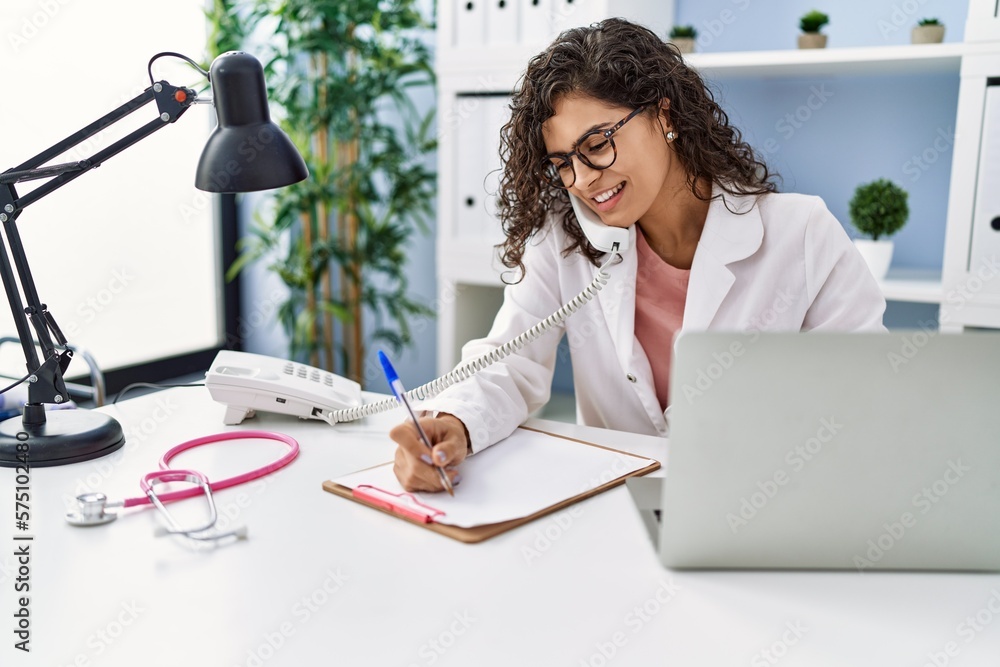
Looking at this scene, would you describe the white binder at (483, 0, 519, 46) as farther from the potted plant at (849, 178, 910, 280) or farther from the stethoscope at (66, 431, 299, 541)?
the stethoscope at (66, 431, 299, 541)

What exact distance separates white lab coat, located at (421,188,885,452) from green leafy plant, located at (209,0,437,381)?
1.40m

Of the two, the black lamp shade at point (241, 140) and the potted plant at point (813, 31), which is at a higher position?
the potted plant at point (813, 31)

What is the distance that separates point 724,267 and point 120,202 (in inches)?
84.9

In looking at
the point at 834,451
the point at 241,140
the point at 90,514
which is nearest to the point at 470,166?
the point at 241,140

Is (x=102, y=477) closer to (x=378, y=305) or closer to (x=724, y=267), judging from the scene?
(x=724, y=267)

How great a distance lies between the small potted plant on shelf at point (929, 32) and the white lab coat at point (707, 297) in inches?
29.3

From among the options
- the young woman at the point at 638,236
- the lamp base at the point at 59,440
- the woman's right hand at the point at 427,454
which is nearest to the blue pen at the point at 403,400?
the woman's right hand at the point at 427,454

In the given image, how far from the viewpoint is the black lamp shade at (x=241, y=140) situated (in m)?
0.97

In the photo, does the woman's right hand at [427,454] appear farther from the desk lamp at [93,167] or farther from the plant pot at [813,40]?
the plant pot at [813,40]

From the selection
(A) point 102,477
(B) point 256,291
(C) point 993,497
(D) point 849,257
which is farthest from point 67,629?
(B) point 256,291

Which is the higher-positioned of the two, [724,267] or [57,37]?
[57,37]

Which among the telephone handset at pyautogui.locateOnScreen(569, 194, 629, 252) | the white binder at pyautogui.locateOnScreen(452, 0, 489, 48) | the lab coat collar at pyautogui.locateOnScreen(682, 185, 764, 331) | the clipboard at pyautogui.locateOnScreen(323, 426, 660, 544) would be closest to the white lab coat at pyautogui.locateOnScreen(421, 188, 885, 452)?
the lab coat collar at pyautogui.locateOnScreen(682, 185, 764, 331)

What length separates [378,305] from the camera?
3006 millimetres

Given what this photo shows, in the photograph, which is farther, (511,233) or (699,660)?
(511,233)
